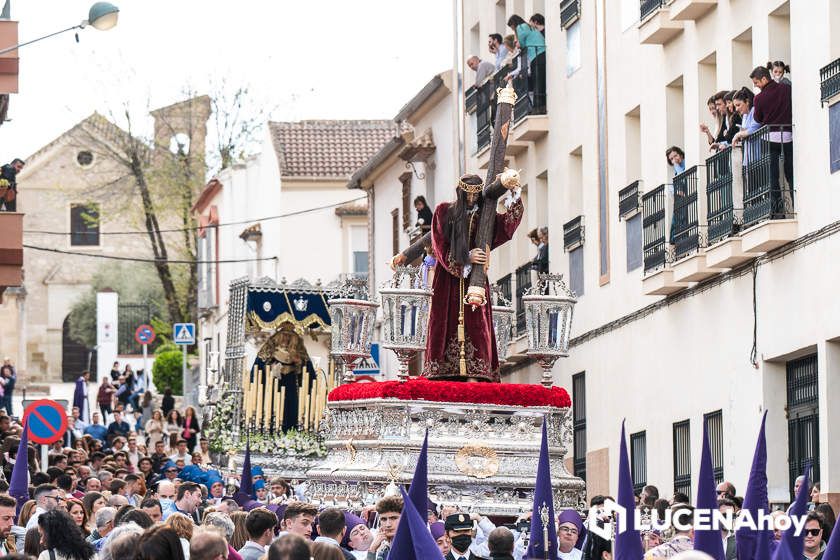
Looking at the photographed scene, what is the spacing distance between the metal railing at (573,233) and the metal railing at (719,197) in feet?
19.2

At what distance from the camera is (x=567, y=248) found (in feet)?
91.8

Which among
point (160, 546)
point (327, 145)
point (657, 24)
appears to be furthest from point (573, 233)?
point (327, 145)

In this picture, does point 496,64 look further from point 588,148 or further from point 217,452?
point 217,452

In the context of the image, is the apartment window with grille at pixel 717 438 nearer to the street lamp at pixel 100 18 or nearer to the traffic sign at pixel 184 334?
the street lamp at pixel 100 18

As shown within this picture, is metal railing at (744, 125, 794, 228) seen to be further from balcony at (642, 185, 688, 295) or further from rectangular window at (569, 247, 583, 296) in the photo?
rectangular window at (569, 247, 583, 296)

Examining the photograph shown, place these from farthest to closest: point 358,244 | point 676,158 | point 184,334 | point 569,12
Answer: point 358,244, point 184,334, point 569,12, point 676,158

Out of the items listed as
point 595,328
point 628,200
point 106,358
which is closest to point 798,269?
point 628,200

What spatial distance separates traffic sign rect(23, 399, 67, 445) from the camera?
2153 cm

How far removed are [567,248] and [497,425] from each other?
380 inches

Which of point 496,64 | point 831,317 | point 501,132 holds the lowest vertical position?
point 831,317

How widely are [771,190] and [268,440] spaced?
451 inches

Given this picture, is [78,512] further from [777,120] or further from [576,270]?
[576,270]

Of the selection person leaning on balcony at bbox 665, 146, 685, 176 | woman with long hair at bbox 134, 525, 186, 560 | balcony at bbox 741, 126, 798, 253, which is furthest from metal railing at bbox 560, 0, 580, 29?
woman with long hair at bbox 134, 525, 186, 560

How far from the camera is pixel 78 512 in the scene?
14.6m
